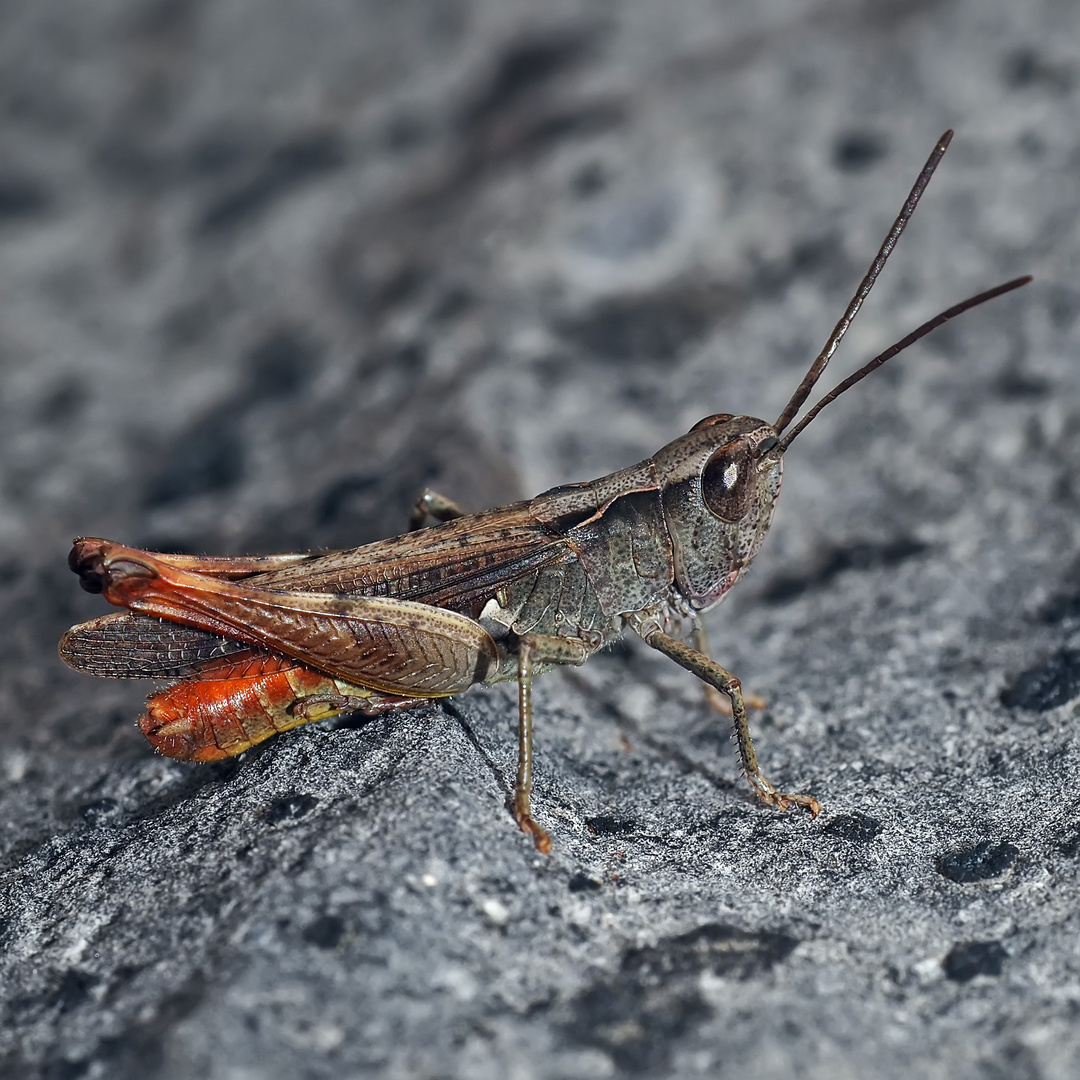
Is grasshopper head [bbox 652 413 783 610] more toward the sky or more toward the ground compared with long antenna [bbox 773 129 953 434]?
more toward the ground

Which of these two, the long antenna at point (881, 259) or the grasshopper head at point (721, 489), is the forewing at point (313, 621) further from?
the long antenna at point (881, 259)

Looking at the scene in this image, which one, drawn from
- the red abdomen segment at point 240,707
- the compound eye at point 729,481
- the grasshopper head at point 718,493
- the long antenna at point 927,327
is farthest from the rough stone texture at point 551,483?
the long antenna at point 927,327

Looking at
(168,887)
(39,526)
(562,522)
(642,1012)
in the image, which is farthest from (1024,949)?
(39,526)

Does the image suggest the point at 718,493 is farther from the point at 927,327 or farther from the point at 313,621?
the point at 313,621

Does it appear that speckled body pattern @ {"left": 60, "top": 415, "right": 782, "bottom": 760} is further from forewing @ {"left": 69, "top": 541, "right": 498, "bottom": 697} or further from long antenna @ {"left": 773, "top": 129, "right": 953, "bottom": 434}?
long antenna @ {"left": 773, "top": 129, "right": 953, "bottom": 434}

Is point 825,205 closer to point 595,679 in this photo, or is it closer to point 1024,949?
point 595,679

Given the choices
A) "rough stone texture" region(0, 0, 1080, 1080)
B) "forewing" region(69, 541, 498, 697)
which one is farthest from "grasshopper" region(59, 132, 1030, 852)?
"rough stone texture" region(0, 0, 1080, 1080)
